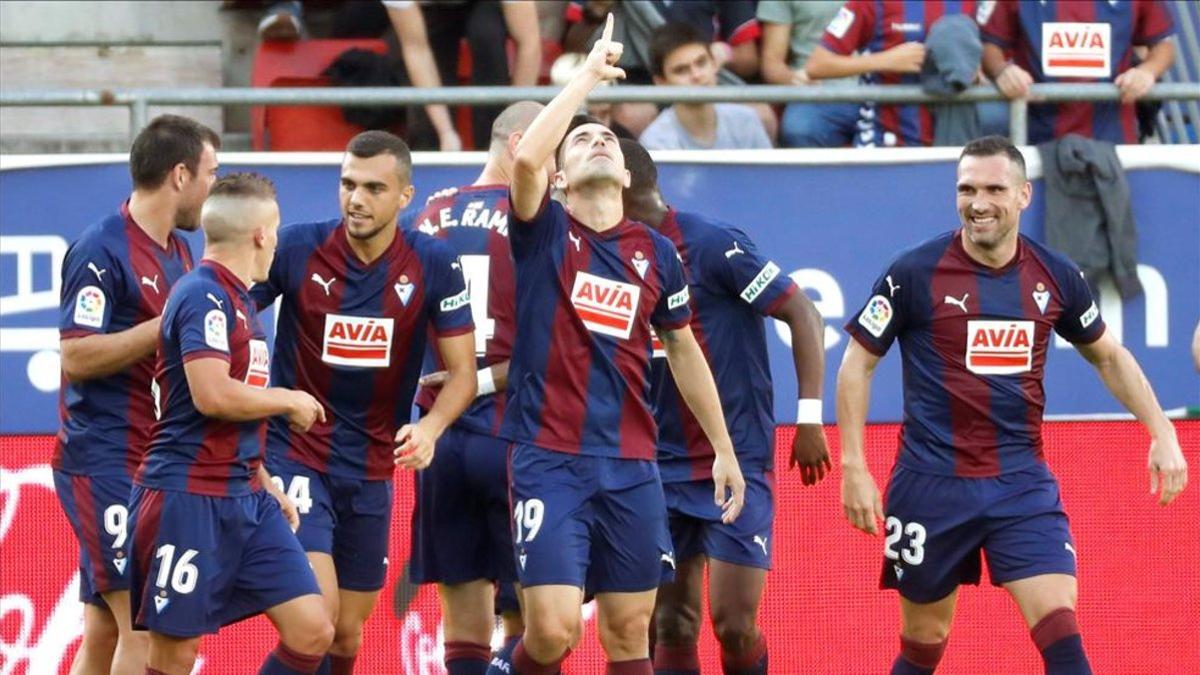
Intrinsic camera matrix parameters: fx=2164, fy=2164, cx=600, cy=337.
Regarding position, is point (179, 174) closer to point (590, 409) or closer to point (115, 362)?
point (115, 362)

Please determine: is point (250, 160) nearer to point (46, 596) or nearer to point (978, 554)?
point (46, 596)

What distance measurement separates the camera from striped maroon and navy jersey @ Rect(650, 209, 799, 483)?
8.12 meters

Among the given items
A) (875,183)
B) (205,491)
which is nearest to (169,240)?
(205,491)

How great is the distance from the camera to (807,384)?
801 cm

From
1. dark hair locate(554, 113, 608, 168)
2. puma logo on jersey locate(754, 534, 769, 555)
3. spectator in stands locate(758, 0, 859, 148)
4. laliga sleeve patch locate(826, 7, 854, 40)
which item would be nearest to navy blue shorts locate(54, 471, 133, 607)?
dark hair locate(554, 113, 608, 168)

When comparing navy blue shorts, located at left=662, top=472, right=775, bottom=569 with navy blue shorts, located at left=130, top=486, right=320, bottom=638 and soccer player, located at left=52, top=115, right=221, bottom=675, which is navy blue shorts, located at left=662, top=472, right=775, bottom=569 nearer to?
navy blue shorts, located at left=130, top=486, right=320, bottom=638

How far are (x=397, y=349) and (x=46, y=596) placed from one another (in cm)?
235

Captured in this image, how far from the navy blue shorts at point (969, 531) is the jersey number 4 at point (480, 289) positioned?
1594 millimetres

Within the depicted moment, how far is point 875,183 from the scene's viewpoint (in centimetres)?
1006

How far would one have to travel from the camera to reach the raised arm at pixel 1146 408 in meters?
7.77

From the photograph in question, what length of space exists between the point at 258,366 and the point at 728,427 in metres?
2.06

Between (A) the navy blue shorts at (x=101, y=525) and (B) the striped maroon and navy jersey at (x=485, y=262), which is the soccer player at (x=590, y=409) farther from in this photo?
(A) the navy blue shorts at (x=101, y=525)

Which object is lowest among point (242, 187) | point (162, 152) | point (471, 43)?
point (242, 187)

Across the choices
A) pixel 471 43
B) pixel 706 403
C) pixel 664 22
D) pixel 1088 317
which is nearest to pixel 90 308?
pixel 706 403
